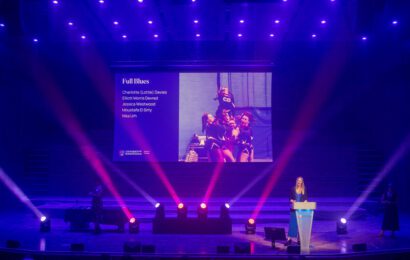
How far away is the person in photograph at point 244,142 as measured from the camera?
13.8 m

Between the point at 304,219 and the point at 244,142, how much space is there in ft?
20.3

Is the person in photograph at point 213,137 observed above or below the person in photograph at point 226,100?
below

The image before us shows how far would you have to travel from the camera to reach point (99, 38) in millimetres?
14016

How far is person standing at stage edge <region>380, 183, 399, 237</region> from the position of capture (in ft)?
31.0

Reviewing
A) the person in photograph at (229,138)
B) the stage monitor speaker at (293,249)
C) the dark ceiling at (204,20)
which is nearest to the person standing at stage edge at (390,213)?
the stage monitor speaker at (293,249)

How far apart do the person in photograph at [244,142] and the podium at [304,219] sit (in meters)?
5.92

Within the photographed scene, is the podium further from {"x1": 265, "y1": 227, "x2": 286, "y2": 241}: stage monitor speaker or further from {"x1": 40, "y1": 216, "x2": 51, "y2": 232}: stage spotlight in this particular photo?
{"x1": 40, "y1": 216, "x2": 51, "y2": 232}: stage spotlight

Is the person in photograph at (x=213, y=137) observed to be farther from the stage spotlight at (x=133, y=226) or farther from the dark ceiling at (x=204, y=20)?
the stage spotlight at (x=133, y=226)

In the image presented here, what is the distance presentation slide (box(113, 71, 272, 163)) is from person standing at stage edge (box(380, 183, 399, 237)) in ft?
15.7

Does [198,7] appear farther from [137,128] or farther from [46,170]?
[46,170]

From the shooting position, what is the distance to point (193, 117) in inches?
553

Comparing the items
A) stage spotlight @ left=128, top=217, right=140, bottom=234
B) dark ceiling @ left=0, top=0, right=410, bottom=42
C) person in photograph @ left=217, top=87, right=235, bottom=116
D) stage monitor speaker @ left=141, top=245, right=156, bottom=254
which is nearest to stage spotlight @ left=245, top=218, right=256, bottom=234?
stage spotlight @ left=128, top=217, right=140, bottom=234

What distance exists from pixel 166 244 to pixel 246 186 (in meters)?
6.44

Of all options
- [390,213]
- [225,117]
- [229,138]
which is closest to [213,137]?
[229,138]
